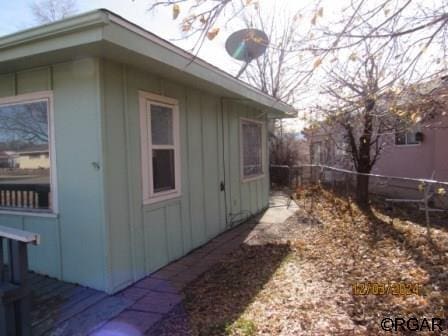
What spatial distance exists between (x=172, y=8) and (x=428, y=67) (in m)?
2.89

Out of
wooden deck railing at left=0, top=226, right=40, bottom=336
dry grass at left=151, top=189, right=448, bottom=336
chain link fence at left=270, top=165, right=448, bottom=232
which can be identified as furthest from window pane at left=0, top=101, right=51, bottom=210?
chain link fence at left=270, top=165, right=448, bottom=232

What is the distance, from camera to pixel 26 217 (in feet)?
13.0

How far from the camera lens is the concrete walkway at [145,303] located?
2836 millimetres

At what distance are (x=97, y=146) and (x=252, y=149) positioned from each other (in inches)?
194

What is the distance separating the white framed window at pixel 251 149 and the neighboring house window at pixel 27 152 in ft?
13.4

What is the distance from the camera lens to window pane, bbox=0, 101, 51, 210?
3.78 meters

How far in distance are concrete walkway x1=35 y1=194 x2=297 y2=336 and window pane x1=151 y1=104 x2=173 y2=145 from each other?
1.65 m

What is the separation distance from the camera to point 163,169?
4.48 meters

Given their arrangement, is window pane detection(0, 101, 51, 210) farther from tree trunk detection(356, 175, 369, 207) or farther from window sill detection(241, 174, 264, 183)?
tree trunk detection(356, 175, 369, 207)

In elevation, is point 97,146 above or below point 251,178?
above

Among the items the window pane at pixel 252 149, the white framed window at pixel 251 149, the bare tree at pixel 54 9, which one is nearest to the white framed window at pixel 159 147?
the white framed window at pixel 251 149

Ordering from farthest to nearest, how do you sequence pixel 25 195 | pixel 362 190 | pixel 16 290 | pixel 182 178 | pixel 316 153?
1. pixel 316 153
2. pixel 362 190
3. pixel 182 178
4. pixel 25 195
5. pixel 16 290

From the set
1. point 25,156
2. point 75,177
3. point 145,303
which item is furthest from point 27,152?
point 145,303
